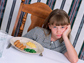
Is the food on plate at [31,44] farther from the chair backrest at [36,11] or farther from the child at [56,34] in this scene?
the chair backrest at [36,11]

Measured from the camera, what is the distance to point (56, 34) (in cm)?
106

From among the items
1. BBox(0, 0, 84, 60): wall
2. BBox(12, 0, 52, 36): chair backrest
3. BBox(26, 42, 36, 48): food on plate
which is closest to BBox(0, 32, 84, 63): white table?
BBox(26, 42, 36, 48): food on plate

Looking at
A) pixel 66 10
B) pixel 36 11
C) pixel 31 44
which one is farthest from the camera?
pixel 66 10

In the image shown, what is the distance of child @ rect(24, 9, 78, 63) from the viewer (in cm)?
103

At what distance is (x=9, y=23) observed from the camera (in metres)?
1.69

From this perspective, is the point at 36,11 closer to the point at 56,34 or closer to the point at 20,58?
the point at 56,34

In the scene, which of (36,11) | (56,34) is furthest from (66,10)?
(56,34)

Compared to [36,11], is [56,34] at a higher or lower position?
lower

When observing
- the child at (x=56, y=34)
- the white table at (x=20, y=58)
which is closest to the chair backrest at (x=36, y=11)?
the child at (x=56, y=34)

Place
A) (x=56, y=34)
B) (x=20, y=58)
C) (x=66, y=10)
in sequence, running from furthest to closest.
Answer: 1. (x=66, y=10)
2. (x=56, y=34)
3. (x=20, y=58)

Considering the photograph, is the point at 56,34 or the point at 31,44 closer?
the point at 31,44

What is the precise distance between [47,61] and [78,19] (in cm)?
109

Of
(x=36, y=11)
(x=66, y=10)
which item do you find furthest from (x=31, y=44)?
(x=66, y=10)

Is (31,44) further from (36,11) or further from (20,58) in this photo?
(36,11)
